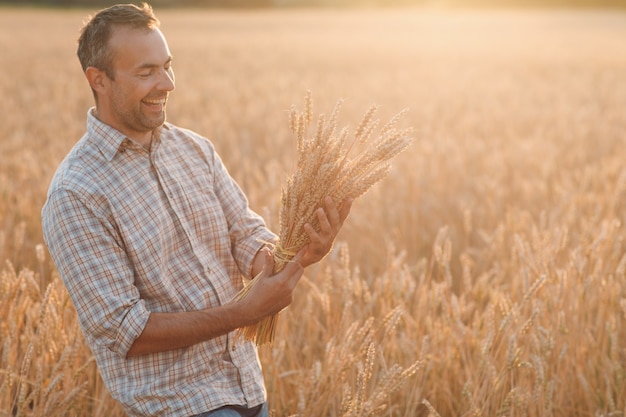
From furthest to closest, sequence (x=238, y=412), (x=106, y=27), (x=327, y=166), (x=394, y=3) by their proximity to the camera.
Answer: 1. (x=394, y=3)
2. (x=238, y=412)
3. (x=106, y=27)
4. (x=327, y=166)

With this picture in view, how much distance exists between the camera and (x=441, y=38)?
31578mm

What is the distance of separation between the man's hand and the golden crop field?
304 millimetres

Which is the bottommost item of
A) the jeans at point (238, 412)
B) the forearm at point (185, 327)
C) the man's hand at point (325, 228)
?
the jeans at point (238, 412)

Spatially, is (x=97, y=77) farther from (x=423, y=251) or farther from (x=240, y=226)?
(x=423, y=251)

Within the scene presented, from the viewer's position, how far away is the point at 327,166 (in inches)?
74.0

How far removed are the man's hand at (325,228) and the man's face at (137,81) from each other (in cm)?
56

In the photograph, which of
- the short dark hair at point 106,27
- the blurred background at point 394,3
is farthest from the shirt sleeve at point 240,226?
the blurred background at point 394,3

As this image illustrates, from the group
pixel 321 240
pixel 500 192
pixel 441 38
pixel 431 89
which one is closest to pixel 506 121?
pixel 431 89

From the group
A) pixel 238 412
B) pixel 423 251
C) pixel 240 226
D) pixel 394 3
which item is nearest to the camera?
pixel 238 412

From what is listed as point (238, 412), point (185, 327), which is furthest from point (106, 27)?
point (238, 412)

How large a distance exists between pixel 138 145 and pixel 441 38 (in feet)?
102

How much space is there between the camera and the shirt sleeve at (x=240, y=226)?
2.33 m

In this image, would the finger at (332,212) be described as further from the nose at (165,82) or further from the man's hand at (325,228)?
the nose at (165,82)

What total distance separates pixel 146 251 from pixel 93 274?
180 mm
